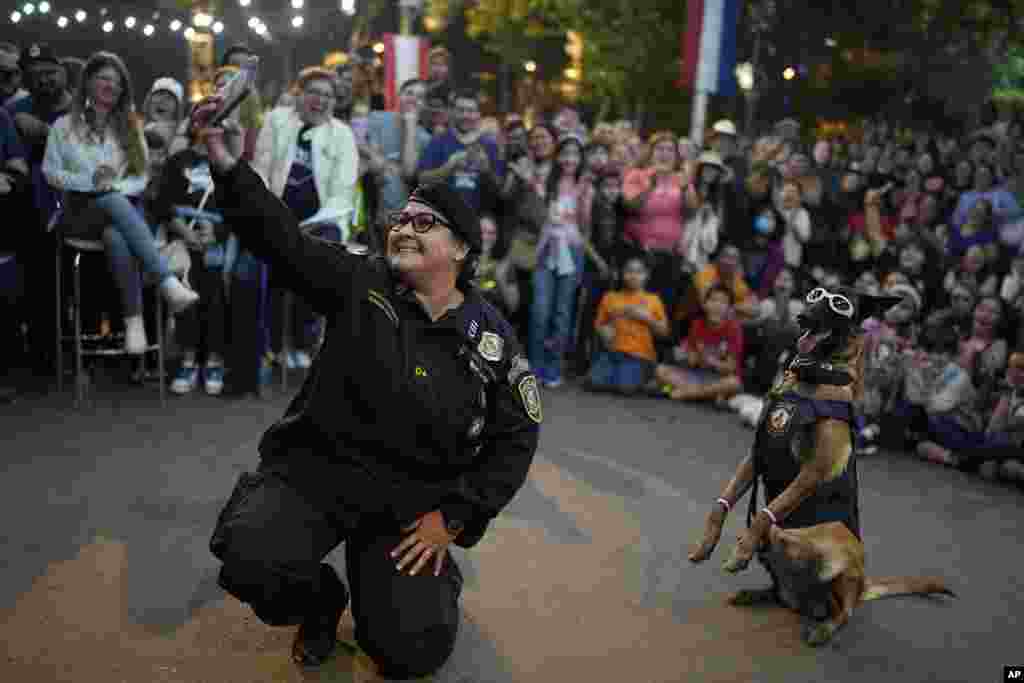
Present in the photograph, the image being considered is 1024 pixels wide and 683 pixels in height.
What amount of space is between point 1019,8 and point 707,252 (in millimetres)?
9881

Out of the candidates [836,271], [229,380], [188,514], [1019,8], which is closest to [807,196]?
[836,271]

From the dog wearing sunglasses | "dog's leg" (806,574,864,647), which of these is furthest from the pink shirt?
"dog's leg" (806,574,864,647)

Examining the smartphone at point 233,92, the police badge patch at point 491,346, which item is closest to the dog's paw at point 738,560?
the police badge patch at point 491,346

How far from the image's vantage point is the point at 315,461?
144 inches

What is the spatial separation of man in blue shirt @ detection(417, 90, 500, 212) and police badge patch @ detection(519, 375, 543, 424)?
4.83 m

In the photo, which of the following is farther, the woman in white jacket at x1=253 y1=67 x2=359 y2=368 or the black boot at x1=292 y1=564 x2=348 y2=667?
the woman in white jacket at x1=253 y1=67 x2=359 y2=368

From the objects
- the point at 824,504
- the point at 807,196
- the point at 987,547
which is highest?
the point at 807,196

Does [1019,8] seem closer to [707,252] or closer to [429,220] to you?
[707,252]

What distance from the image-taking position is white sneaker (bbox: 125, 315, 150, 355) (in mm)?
6641

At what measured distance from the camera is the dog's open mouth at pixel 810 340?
4242 millimetres

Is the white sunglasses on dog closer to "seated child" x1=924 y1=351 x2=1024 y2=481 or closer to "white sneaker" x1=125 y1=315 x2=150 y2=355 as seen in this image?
"seated child" x1=924 y1=351 x2=1024 y2=481

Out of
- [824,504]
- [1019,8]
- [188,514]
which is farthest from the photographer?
[1019,8]

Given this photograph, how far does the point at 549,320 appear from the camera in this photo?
28.4ft

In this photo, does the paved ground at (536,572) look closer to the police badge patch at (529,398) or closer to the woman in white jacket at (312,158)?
the police badge patch at (529,398)
